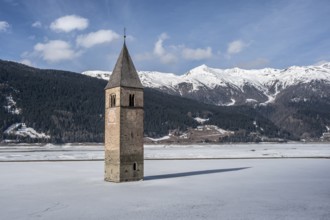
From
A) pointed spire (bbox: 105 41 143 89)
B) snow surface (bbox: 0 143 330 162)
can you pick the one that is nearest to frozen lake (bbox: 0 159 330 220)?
pointed spire (bbox: 105 41 143 89)

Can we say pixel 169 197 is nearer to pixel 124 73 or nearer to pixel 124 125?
pixel 124 125

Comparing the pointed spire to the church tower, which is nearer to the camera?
the church tower

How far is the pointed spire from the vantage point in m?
51.6

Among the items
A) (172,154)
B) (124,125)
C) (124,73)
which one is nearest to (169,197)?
(124,125)

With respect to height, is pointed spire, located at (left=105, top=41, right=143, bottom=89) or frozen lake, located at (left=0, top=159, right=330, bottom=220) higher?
pointed spire, located at (left=105, top=41, right=143, bottom=89)

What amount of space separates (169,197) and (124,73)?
1957cm

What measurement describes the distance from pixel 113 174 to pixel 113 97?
9482 mm

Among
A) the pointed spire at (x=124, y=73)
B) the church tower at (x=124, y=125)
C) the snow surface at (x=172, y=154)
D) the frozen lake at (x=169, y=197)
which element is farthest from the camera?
the snow surface at (x=172, y=154)

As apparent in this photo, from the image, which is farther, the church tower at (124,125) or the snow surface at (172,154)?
the snow surface at (172,154)

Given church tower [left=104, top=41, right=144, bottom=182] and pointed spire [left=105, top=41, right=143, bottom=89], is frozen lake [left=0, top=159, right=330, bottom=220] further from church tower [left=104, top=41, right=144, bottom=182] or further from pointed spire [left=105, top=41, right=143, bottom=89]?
pointed spire [left=105, top=41, right=143, bottom=89]

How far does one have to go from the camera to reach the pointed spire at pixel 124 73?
5162 centimetres

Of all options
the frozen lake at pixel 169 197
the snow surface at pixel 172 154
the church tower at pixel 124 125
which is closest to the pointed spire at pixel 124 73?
the church tower at pixel 124 125

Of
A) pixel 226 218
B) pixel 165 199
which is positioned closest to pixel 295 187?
pixel 165 199

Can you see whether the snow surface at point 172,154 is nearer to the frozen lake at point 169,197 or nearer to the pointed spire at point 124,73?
the frozen lake at point 169,197
